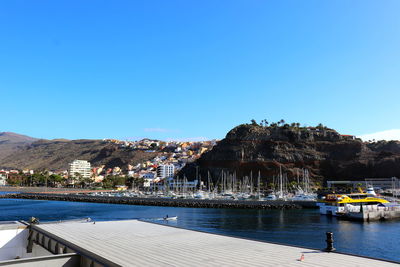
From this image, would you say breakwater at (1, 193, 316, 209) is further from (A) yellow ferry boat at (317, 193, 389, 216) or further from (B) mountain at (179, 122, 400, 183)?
(B) mountain at (179, 122, 400, 183)

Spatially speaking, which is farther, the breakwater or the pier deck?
the breakwater

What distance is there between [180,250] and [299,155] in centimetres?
12531

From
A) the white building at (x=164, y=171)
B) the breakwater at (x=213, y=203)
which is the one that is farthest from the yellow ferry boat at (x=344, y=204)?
the white building at (x=164, y=171)

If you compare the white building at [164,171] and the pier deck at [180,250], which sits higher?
the white building at [164,171]

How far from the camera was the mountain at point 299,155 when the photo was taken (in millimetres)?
122812

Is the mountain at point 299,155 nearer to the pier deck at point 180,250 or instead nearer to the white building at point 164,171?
the white building at point 164,171

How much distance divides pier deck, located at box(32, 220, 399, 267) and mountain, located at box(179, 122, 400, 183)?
109 meters

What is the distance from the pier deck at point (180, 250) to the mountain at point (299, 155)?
4276 inches

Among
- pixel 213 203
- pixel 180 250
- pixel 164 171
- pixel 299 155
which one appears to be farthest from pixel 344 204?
pixel 164 171

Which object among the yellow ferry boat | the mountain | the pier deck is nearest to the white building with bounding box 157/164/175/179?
the mountain

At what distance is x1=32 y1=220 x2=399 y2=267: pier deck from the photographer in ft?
30.2

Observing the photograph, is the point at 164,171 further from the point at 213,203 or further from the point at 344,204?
the point at 344,204

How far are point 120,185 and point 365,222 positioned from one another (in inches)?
5200

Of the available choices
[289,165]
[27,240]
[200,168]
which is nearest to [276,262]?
[27,240]
